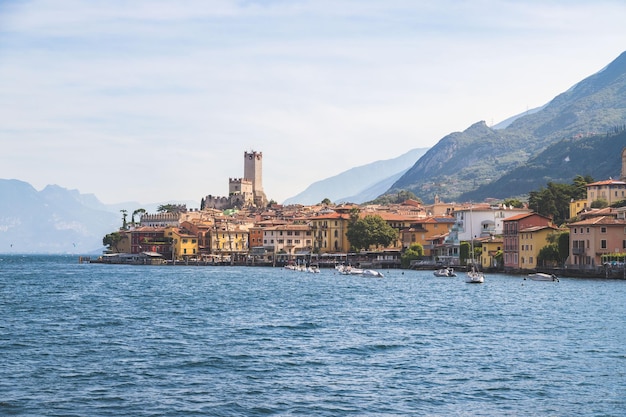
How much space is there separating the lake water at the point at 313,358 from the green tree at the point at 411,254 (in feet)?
225

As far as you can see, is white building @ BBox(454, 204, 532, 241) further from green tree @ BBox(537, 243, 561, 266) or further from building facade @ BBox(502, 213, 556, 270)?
green tree @ BBox(537, 243, 561, 266)

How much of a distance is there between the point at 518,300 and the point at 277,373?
32.6 meters

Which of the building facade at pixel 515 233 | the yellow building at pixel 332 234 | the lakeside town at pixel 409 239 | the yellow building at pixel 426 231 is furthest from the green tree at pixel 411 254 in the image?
the building facade at pixel 515 233

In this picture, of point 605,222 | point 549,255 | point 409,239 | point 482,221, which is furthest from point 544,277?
point 409,239

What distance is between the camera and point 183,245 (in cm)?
15588

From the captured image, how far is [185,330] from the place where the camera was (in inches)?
1561

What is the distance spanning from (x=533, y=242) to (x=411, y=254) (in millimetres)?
32639

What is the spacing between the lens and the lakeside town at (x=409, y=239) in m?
88.1

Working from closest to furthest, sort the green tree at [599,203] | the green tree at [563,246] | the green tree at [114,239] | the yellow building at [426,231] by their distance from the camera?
1. the green tree at [563,246]
2. the green tree at [599,203]
3. the yellow building at [426,231]
4. the green tree at [114,239]

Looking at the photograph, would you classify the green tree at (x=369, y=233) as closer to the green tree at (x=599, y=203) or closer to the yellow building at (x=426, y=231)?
the yellow building at (x=426, y=231)

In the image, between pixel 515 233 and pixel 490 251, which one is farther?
pixel 490 251

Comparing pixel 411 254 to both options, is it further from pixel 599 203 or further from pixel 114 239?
pixel 114 239

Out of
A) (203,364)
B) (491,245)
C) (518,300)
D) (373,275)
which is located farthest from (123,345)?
(491,245)

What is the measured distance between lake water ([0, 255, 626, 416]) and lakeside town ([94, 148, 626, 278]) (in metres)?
31.3
